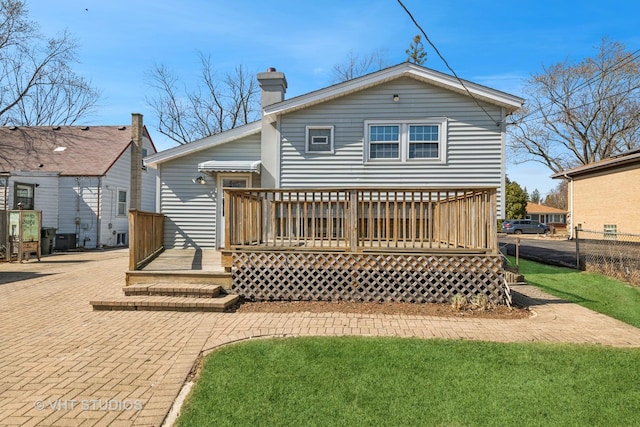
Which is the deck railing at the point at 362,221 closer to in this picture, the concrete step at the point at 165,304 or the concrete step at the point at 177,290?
the concrete step at the point at 177,290

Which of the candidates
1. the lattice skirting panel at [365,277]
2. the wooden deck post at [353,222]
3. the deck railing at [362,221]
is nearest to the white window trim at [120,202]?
the deck railing at [362,221]

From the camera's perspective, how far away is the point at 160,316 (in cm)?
537

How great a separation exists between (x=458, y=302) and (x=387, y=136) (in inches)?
201

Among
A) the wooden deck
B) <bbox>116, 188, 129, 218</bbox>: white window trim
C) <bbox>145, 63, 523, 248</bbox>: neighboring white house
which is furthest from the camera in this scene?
<bbox>116, 188, 129, 218</bbox>: white window trim

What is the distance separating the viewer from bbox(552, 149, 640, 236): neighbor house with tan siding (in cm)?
1591

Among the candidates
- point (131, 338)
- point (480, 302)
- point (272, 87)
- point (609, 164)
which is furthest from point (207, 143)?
point (609, 164)

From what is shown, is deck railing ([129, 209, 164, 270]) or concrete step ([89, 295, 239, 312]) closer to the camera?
concrete step ([89, 295, 239, 312])

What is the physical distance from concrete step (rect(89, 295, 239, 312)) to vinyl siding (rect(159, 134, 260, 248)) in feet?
15.4

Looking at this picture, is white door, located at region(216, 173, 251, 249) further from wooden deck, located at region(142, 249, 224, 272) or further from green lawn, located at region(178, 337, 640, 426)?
green lawn, located at region(178, 337, 640, 426)

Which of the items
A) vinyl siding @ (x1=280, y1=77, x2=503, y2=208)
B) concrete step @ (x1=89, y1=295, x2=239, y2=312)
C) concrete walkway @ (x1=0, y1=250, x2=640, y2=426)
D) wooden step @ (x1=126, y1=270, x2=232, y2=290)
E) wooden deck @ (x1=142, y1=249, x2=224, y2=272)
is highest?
vinyl siding @ (x1=280, y1=77, x2=503, y2=208)

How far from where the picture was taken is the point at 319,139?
32.2 ft

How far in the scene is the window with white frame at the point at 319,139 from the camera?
9.73m

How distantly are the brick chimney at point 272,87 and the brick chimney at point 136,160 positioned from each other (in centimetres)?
1262

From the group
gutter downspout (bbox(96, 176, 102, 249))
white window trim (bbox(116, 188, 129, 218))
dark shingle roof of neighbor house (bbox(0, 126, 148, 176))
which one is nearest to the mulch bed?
gutter downspout (bbox(96, 176, 102, 249))
